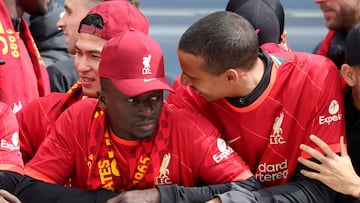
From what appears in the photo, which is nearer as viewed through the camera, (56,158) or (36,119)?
(56,158)

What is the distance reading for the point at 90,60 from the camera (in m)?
3.14

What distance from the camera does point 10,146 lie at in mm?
2979

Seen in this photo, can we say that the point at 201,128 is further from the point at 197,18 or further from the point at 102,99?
the point at 197,18

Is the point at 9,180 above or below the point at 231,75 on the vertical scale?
below

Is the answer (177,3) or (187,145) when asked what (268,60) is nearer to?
(187,145)

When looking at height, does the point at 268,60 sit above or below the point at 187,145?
above

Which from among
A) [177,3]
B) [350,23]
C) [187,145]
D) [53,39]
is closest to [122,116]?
[187,145]

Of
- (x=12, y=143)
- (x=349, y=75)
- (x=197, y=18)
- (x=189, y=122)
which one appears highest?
(x=349, y=75)

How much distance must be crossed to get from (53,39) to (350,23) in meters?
1.61

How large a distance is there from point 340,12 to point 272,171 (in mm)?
1151

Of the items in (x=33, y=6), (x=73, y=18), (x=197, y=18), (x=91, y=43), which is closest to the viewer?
(x=91, y=43)

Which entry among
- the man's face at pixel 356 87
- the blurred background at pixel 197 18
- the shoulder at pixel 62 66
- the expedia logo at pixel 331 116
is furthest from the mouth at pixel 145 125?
the blurred background at pixel 197 18

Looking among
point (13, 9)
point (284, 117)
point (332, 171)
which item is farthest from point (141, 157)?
point (13, 9)

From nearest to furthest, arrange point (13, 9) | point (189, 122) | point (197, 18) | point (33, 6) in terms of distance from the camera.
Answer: point (189, 122), point (13, 9), point (33, 6), point (197, 18)
